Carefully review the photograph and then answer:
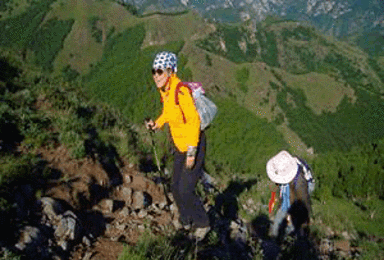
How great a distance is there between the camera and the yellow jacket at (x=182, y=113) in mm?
4613

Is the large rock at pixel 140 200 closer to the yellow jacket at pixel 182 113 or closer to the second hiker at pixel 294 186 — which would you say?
the yellow jacket at pixel 182 113

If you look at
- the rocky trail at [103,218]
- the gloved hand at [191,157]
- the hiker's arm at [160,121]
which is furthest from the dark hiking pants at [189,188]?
the hiker's arm at [160,121]

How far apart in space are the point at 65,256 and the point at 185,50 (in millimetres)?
129365

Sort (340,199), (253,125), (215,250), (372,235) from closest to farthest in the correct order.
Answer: (215,250) < (372,235) < (340,199) < (253,125)

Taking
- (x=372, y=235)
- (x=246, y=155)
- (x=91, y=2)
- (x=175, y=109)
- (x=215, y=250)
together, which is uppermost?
(x=175, y=109)

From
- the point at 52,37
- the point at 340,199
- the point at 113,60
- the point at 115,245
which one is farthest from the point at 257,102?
the point at 115,245

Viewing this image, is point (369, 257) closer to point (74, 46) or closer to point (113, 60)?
point (113, 60)

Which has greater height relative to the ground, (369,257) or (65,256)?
(65,256)

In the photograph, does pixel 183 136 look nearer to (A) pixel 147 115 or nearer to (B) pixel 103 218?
(B) pixel 103 218

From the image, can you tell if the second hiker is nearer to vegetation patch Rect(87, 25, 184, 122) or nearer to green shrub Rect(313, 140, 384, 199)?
green shrub Rect(313, 140, 384, 199)

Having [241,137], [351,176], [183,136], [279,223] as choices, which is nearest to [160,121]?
[183,136]

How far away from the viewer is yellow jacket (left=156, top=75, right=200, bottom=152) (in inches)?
182

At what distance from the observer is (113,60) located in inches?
6142

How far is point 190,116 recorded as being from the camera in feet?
15.1
